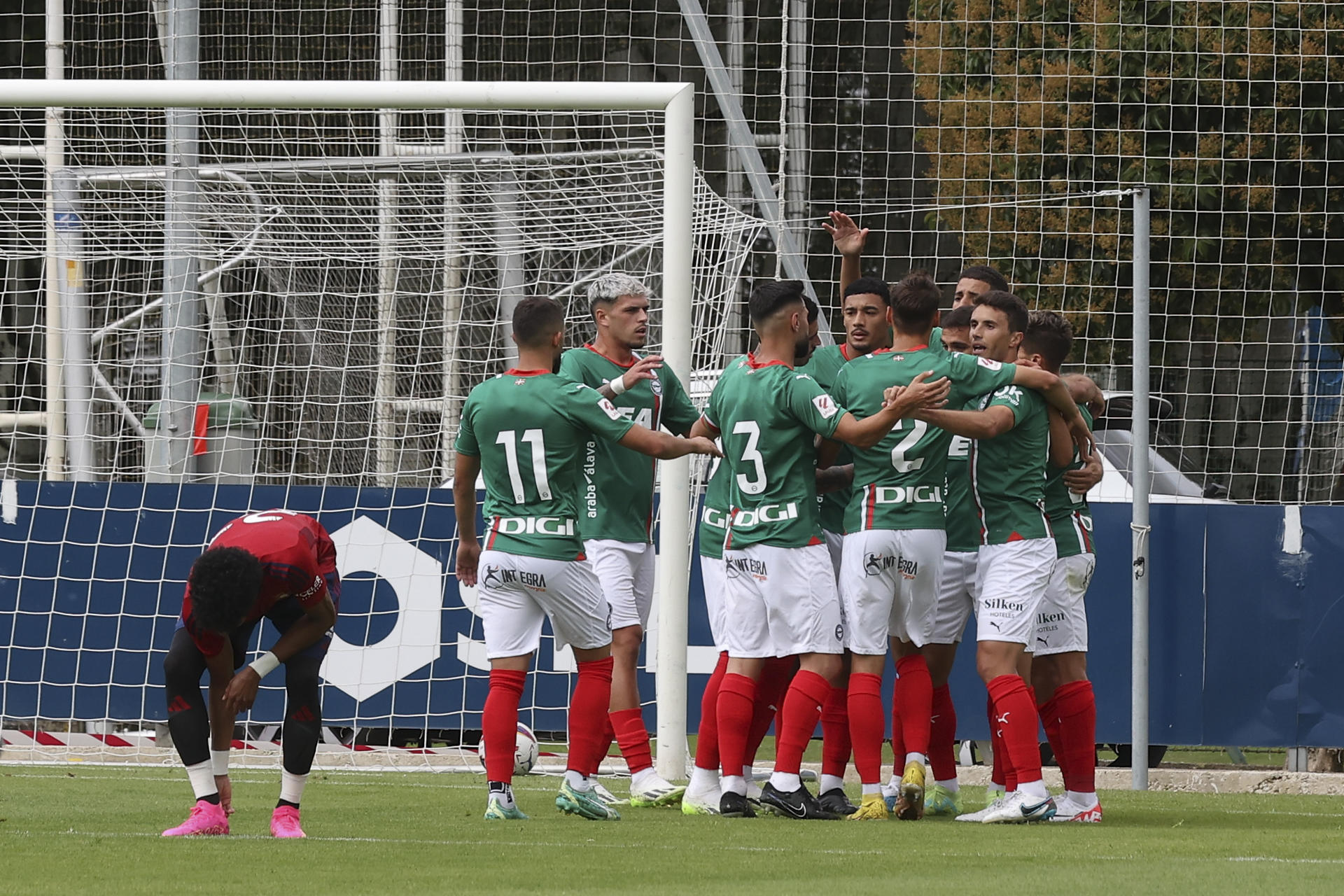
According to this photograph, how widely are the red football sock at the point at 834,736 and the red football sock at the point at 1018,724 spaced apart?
0.71 metres

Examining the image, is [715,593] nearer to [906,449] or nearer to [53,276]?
[906,449]

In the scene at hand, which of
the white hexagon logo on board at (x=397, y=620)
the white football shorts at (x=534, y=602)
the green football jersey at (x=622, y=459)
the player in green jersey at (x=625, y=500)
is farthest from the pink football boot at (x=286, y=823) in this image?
the white hexagon logo on board at (x=397, y=620)

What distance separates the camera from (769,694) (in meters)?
7.59

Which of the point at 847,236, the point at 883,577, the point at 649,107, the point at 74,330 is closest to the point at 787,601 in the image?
the point at 883,577

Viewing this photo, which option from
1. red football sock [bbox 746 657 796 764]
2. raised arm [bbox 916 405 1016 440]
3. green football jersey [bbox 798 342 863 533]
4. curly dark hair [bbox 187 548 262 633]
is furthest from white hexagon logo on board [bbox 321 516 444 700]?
curly dark hair [bbox 187 548 262 633]

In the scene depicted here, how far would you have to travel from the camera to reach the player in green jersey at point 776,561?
22.5ft

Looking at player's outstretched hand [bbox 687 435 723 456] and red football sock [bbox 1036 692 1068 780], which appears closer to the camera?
player's outstretched hand [bbox 687 435 723 456]

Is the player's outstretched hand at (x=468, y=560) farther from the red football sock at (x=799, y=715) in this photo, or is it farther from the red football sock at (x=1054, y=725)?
the red football sock at (x=1054, y=725)

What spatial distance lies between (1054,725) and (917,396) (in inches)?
74.8

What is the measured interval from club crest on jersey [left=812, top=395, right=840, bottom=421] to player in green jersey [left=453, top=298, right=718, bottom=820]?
521mm

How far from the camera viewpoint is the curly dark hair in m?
5.55

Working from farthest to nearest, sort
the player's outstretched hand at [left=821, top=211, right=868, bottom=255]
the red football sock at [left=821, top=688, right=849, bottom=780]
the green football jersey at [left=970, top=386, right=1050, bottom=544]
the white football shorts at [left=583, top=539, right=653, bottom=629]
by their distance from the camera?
the player's outstretched hand at [left=821, top=211, right=868, bottom=255], the white football shorts at [left=583, top=539, right=653, bottom=629], the red football sock at [left=821, top=688, right=849, bottom=780], the green football jersey at [left=970, top=386, right=1050, bottom=544]

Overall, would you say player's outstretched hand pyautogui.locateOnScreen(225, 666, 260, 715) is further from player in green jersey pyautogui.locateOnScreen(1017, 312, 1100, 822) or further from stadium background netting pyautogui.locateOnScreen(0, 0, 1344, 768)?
stadium background netting pyautogui.locateOnScreen(0, 0, 1344, 768)

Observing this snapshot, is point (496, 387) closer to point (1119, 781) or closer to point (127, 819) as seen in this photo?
point (127, 819)
